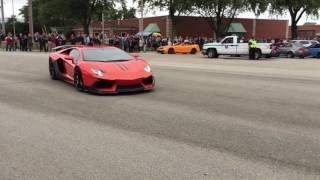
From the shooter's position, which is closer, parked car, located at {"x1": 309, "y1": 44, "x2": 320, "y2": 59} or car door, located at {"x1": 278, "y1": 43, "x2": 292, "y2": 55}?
→ parked car, located at {"x1": 309, "y1": 44, "x2": 320, "y2": 59}

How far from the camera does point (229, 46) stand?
30828 mm

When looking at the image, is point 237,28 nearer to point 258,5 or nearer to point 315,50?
point 258,5

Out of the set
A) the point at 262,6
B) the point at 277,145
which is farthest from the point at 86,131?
the point at 262,6

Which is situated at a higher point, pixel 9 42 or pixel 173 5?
pixel 173 5

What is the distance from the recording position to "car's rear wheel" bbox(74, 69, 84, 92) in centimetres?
1115

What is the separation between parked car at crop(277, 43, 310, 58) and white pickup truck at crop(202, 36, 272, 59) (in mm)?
3092

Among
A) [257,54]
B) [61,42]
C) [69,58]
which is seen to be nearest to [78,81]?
[69,58]

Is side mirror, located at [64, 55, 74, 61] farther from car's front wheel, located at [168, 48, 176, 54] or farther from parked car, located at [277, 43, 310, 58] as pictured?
car's front wheel, located at [168, 48, 176, 54]

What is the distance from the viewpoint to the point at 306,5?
46.1 metres

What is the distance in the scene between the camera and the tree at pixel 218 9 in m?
43.9

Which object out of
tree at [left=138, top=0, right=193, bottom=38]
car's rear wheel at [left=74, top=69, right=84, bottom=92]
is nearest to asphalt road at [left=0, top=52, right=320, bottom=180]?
car's rear wheel at [left=74, top=69, right=84, bottom=92]

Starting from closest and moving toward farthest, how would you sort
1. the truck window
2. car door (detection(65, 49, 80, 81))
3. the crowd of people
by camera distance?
car door (detection(65, 49, 80, 81)) → the truck window → the crowd of people

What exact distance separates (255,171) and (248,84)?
27.2ft

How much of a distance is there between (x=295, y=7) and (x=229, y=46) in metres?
19.4
